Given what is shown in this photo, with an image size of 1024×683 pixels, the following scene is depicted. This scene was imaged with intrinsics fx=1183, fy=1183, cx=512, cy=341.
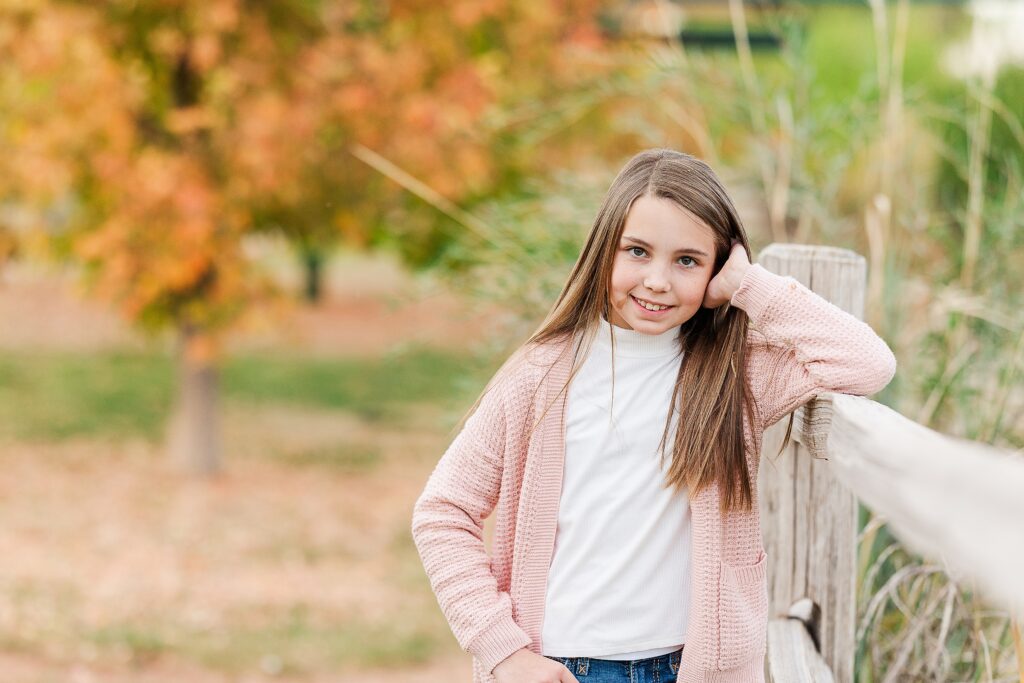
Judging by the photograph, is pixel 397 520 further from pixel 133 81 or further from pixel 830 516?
pixel 830 516

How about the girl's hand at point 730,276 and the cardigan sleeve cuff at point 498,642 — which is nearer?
the cardigan sleeve cuff at point 498,642

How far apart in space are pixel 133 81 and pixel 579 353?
628 centimetres

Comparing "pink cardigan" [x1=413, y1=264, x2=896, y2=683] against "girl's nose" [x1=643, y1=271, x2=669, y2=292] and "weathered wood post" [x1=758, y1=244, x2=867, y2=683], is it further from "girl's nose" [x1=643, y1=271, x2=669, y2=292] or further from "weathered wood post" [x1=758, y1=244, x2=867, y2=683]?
"weathered wood post" [x1=758, y1=244, x2=867, y2=683]

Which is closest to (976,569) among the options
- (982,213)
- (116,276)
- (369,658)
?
(982,213)

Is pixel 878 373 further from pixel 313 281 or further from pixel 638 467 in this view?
pixel 313 281

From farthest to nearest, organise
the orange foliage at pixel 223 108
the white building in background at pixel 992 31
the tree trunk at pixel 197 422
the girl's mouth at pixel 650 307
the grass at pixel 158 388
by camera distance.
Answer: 1. the grass at pixel 158 388
2. the tree trunk at pixel 197 422
3. the orange foliage at pixel 223 108
4. the white building in background at pixel 992 31
5. the girl's mouth at pixel 650 307

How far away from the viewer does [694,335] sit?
198 centimetres

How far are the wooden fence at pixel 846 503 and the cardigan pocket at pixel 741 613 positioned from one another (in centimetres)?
20

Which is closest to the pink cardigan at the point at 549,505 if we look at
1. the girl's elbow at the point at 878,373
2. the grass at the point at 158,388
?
the girl's elbow at the point at 878,373

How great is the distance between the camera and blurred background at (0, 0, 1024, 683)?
3.38m

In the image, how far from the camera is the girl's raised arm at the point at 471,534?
5.90 feet

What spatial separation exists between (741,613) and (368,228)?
6.85 m

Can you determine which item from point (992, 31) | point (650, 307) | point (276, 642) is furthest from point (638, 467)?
point (276, 642)

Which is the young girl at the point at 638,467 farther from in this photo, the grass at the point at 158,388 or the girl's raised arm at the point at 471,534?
the grass at the point at 158,388
